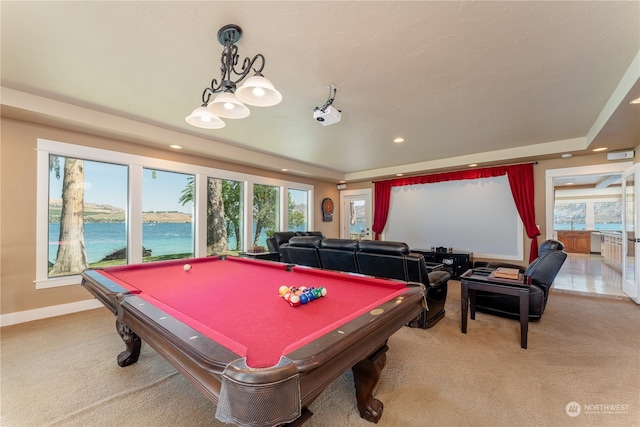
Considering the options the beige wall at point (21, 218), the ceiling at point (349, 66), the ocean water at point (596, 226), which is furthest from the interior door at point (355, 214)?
the ocean water at point (596, 226)

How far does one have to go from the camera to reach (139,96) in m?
2.67

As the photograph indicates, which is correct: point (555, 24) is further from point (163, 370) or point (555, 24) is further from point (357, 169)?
point (357, 169)

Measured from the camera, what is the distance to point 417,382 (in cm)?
189

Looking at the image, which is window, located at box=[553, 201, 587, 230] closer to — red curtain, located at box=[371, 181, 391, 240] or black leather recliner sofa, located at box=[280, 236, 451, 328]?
red curtain, located at box=[371, 181, 391, 240]

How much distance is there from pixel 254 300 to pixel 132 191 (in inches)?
129

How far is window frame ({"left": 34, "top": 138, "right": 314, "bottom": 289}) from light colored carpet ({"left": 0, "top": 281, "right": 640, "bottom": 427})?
0.80 metres

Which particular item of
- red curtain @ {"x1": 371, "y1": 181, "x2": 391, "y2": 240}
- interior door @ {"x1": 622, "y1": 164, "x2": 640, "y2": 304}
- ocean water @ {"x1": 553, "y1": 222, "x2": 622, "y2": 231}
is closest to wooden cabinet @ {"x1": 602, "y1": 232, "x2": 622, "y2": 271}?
ocean water @ {"x1": 553, "y1": 222, "x2": 622, "y2": 231}

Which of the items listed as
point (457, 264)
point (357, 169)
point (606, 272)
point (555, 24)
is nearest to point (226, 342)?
point (555, 24)

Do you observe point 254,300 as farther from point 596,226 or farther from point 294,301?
point 596,226

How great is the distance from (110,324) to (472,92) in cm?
470

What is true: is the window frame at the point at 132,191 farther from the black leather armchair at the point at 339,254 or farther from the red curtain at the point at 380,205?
the red curtain at the point at 380,205

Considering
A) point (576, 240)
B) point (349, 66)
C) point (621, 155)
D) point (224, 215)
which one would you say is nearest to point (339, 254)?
point (349, 66)

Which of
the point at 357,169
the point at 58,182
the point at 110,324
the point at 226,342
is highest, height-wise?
the point at 357,169

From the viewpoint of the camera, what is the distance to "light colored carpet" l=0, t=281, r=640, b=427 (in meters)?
1.56
